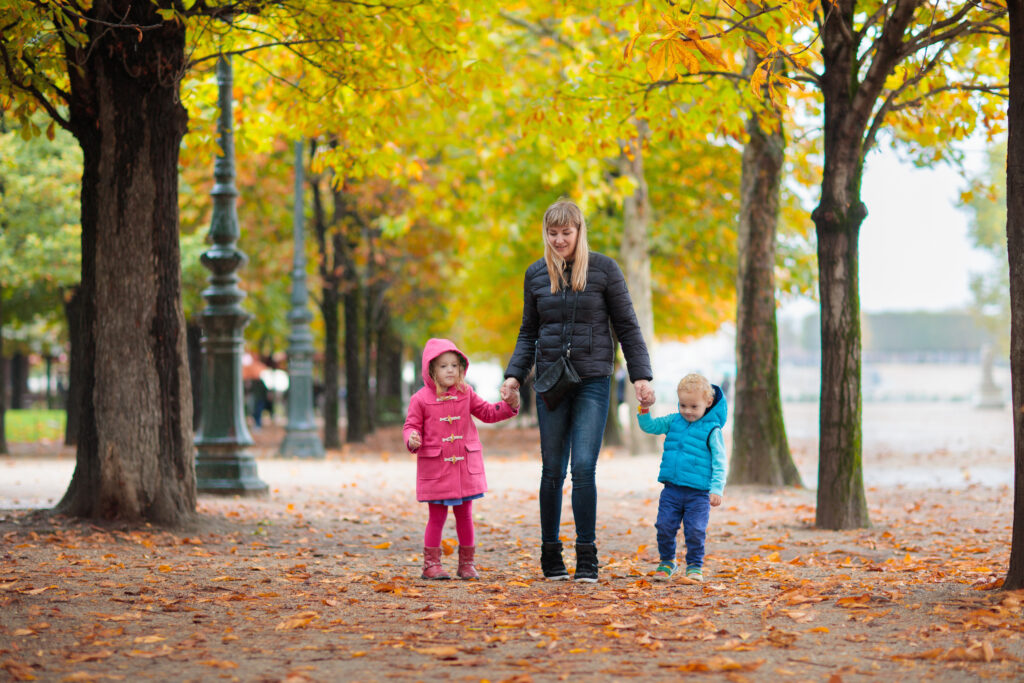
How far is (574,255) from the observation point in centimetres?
658

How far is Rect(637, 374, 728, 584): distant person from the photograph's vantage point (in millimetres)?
7039

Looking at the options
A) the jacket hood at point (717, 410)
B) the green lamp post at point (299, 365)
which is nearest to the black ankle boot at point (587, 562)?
the jacket hood at point (717, 410)

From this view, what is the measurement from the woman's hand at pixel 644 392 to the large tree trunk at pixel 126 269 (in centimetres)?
427

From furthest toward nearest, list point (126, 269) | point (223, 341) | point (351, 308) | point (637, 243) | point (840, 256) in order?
1. point (351, 308)
2. point (637, 243)
3. point (223, 341)
4. point (840, 256)
5. point (126, 269)

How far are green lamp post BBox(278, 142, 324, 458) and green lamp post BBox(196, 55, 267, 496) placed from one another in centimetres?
721

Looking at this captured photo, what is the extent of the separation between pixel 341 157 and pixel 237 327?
299 cm

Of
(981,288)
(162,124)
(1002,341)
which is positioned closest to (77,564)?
(162,124)

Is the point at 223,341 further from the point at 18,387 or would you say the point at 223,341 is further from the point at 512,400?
the point at 18,387

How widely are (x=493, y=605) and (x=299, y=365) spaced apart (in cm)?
1531

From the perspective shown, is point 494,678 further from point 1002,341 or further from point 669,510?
point 1002,341

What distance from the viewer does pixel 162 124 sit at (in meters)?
9.07

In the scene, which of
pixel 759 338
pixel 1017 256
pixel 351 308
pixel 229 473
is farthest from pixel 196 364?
pixel 1017 256

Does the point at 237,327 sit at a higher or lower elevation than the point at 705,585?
higher

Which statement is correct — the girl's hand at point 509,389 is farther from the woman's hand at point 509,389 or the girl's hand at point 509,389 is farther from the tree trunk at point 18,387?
the tree trunk at point 18,387
